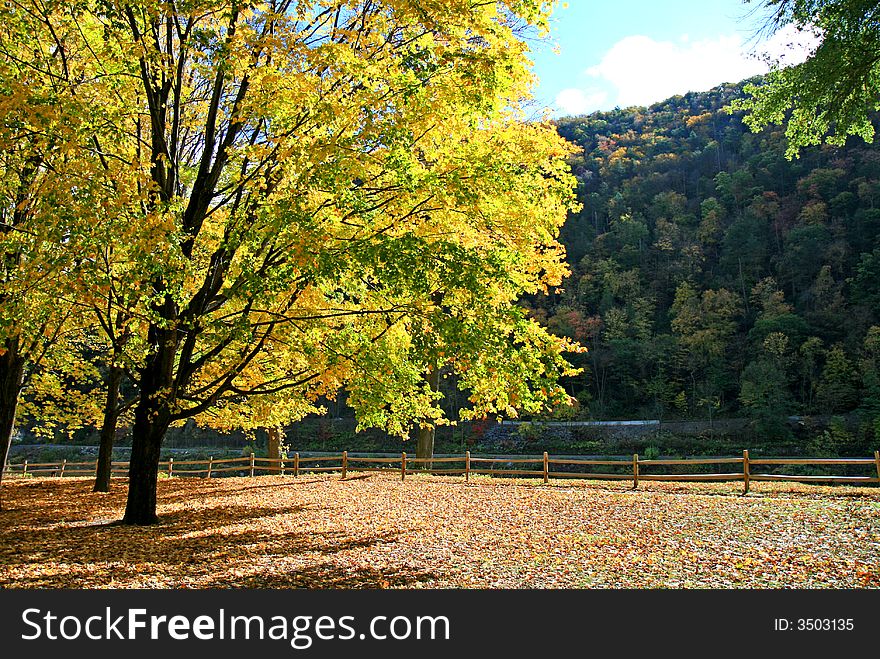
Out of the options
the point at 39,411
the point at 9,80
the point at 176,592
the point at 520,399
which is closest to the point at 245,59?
the point at 9,80

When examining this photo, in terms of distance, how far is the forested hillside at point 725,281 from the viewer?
156ft

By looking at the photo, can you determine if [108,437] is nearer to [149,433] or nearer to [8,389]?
[8,389]

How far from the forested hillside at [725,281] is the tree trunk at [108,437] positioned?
102 ft

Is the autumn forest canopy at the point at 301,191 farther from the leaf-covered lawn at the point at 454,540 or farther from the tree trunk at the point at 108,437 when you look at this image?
the tree trunk at the point at 108,437

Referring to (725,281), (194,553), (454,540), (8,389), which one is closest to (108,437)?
(8,389)

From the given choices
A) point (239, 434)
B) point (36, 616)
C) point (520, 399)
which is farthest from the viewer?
point (239, 434)

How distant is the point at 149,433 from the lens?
9.97m

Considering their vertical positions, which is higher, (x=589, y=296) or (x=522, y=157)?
(x=589, y=296)

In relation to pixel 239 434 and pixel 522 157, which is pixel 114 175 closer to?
pixel 522 157

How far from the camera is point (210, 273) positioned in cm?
977

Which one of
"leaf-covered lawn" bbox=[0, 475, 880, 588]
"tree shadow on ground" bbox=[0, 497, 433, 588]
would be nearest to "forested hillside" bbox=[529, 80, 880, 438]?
"leaf-covered lawn" bbox=[0, 475, 880, 588]

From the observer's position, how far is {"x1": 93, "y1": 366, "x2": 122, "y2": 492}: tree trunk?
52.3 feet

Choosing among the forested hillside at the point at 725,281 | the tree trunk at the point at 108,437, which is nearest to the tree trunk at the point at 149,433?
the tree trunk at the point at 108,437

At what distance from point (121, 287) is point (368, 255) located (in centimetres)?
402
